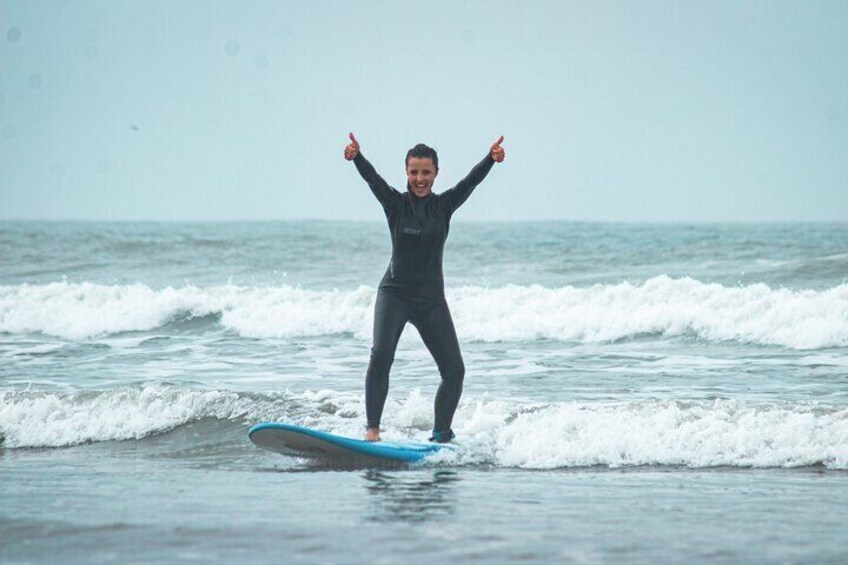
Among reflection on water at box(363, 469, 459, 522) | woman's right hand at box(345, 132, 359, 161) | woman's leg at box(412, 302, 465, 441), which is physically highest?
woman's right hand at box(345, 132, 359, 161)

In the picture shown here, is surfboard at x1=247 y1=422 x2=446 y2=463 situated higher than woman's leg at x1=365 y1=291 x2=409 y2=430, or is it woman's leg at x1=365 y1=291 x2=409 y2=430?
woman's leg at x1=365 y1=291 x2=409 y2=430

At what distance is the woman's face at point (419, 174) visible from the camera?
7.62 meters

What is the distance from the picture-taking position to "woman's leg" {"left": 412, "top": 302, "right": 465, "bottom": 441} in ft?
25.4

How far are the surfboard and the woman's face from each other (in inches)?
70.5

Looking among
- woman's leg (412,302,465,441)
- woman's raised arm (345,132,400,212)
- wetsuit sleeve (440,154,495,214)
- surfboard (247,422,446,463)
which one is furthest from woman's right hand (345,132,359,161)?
surfboard (247,422,446,463)

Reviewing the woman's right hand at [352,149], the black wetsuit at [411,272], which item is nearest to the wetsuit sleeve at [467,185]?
the black wetsuit at [411,272]

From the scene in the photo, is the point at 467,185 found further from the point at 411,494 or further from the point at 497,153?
the point at 411,494

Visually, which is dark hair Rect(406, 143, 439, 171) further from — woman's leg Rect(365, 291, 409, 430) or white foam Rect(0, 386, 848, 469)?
white foam Rect(0, 386, 848, 469)

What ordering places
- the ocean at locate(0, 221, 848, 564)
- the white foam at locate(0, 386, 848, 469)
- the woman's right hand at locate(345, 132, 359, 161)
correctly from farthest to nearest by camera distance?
the white foam at locate(0, 386, 848, 469)
the woman's right hand at locate(345, 132, 359, 161)
the ocean at locate(0, 221, 848, 564)

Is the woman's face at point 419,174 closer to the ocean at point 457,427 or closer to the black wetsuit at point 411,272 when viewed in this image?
the black wetsuit at point 411,272

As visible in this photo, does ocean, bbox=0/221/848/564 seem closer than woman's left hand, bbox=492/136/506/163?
Yes

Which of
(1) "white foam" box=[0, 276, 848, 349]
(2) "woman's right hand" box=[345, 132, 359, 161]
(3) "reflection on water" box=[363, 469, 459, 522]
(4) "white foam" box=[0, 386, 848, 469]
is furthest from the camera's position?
(1) "white foam" box=[0, 276, 848, 349]

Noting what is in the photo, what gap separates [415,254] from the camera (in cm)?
767

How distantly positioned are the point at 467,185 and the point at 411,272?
723mm
